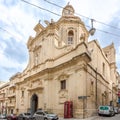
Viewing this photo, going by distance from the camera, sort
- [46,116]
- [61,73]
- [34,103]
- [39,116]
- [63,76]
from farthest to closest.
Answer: [34,103]
[61,73]
[63,76]
[39,116]
[46,116]

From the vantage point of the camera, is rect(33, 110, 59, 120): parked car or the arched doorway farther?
the arched doorway

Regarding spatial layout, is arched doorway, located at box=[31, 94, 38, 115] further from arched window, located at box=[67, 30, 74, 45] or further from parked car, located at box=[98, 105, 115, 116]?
parked car, located at box=[98, 105, 115, 116]

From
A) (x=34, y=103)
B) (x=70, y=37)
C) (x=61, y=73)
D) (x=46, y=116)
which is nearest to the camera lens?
(x=46, y=116)

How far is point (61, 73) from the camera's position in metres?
30.2

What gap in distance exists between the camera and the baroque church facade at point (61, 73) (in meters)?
27.0

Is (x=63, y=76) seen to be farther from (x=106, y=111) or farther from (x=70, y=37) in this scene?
(x=70, y=37)

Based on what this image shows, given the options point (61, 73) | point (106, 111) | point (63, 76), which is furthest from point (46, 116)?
point (106, 111)

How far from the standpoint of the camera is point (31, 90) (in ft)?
120

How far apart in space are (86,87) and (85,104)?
2.05m

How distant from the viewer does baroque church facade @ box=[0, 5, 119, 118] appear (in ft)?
88.5

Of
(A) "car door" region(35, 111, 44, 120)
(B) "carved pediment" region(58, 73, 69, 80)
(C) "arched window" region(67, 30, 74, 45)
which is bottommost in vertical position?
(A) "car door" region(35, 111, 44, 120)

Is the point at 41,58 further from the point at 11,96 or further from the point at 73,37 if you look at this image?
the point at 11,96

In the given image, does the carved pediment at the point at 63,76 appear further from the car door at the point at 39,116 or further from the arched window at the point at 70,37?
the arched window at the point at 70,37

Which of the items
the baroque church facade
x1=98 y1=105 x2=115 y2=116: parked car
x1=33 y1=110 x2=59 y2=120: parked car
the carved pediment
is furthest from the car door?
x1=98 y1=105 x2=115 y2=116: parked car
